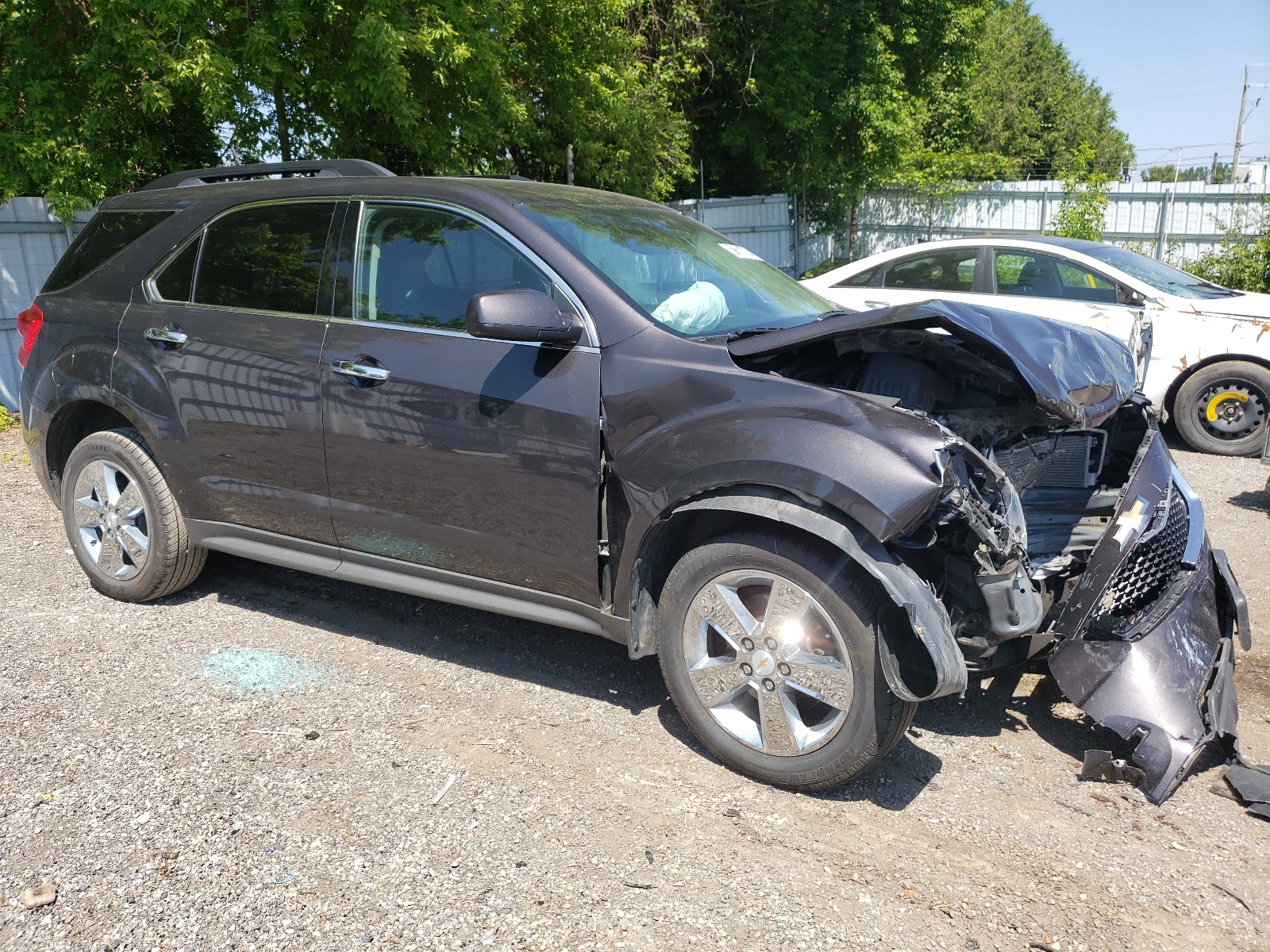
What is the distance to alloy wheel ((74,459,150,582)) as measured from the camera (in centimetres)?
468

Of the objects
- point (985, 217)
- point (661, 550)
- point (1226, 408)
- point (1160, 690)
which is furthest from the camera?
point (985, 217)

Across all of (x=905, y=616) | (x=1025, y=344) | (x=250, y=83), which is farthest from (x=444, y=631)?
(x=250, y=83)

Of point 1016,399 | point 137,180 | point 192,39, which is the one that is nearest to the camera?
point 1016,399

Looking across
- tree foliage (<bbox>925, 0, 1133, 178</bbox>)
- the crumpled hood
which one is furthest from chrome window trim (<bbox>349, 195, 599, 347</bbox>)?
tree foliage (<bbox>925, 0, 1133, 178</bbox>)

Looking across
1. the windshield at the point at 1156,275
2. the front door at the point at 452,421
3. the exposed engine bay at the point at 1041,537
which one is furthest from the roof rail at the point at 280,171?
the windshield at the point at 1156,275

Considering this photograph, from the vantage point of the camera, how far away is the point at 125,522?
15.5 feet

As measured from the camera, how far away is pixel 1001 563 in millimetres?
3039

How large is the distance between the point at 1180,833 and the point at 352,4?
8957 mm

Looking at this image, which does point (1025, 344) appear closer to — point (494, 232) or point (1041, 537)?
point (1041, 537)

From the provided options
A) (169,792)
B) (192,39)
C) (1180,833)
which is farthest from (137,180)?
(1180,833)

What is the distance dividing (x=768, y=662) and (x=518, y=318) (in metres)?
1.38

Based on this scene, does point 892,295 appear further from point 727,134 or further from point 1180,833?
point 727,134

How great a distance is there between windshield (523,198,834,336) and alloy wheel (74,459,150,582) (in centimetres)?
243

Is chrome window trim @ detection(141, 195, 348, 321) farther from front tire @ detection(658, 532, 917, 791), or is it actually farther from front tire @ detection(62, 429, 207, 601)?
front tire @ detection(658, 532, 917, 791)
